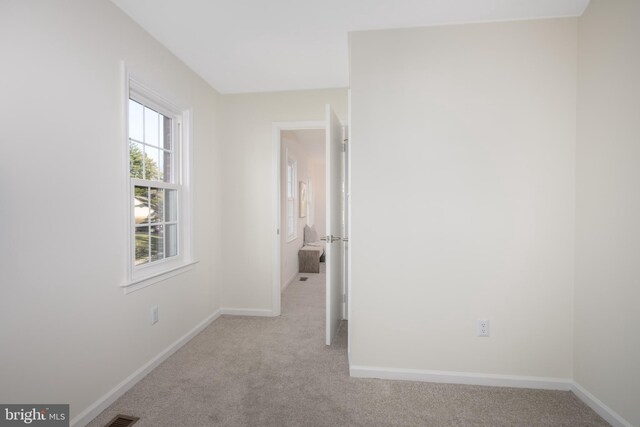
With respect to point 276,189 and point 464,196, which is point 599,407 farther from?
point 276,189

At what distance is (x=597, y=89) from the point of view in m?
2.02

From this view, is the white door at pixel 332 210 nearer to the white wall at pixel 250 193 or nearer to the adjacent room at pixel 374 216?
the adjacent room at pixel 374 216

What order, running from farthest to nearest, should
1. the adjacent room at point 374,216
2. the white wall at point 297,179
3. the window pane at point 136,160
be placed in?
the white wall at point 297,179 → the window pane at point 136,160 → the adjacent room at point 374,216

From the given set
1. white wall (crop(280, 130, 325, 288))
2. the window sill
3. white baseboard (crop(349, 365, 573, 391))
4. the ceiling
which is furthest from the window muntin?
white wall (crop(280, 130, 325, 288))

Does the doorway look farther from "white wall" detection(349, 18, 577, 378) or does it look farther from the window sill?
the window sill

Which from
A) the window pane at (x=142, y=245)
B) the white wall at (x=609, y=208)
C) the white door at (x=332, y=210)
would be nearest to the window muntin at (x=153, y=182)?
the window pane at (x=142, y=245)

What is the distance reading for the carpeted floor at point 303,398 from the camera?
1909 millimetres

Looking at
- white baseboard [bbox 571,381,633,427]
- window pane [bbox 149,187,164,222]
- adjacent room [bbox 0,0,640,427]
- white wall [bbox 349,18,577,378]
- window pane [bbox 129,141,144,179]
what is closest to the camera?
adjacent room [bbox 0,0,640,427]

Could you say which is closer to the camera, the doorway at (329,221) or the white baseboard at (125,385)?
the white baseboard at (125,385)

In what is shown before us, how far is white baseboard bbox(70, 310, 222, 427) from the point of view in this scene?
1.88m

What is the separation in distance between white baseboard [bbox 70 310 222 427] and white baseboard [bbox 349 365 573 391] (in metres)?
1.50

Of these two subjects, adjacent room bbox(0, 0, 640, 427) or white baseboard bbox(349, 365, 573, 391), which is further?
white baseboard bbox(349, 365, 573, 391)

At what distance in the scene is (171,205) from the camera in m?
2.97

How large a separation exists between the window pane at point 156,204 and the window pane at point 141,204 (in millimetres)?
54
